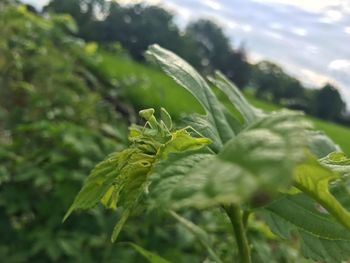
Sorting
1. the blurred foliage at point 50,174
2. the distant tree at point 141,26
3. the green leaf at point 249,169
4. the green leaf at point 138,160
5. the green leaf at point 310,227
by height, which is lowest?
the distant tree at point 141,26

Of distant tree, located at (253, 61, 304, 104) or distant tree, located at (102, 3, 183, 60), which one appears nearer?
distant tree, located at (102, 3, 183, 60)

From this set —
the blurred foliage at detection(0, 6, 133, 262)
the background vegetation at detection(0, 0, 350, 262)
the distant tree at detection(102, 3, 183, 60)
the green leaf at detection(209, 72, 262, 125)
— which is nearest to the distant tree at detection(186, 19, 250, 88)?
the distant tree at detection(102, 3, 183, 60)

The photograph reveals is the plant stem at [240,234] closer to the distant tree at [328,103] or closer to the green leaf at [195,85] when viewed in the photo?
the green leaf at [195,85]

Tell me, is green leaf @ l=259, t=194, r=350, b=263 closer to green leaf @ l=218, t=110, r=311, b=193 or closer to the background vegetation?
the background vegetation

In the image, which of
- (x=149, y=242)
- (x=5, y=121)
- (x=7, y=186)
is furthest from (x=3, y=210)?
(x=5, y=121)

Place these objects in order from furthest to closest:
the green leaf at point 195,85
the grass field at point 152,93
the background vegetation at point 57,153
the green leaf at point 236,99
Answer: the grass field at point 152,93 → the background vegetation at point 57,153 → the green leaf at point 236,99 → the green leaf at point 195,85

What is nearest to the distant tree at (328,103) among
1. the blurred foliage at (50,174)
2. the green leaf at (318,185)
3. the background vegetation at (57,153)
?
the background vegetation at (57,153)

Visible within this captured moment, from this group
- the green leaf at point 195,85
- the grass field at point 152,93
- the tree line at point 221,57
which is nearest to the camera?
the green leaf at point 195,85
